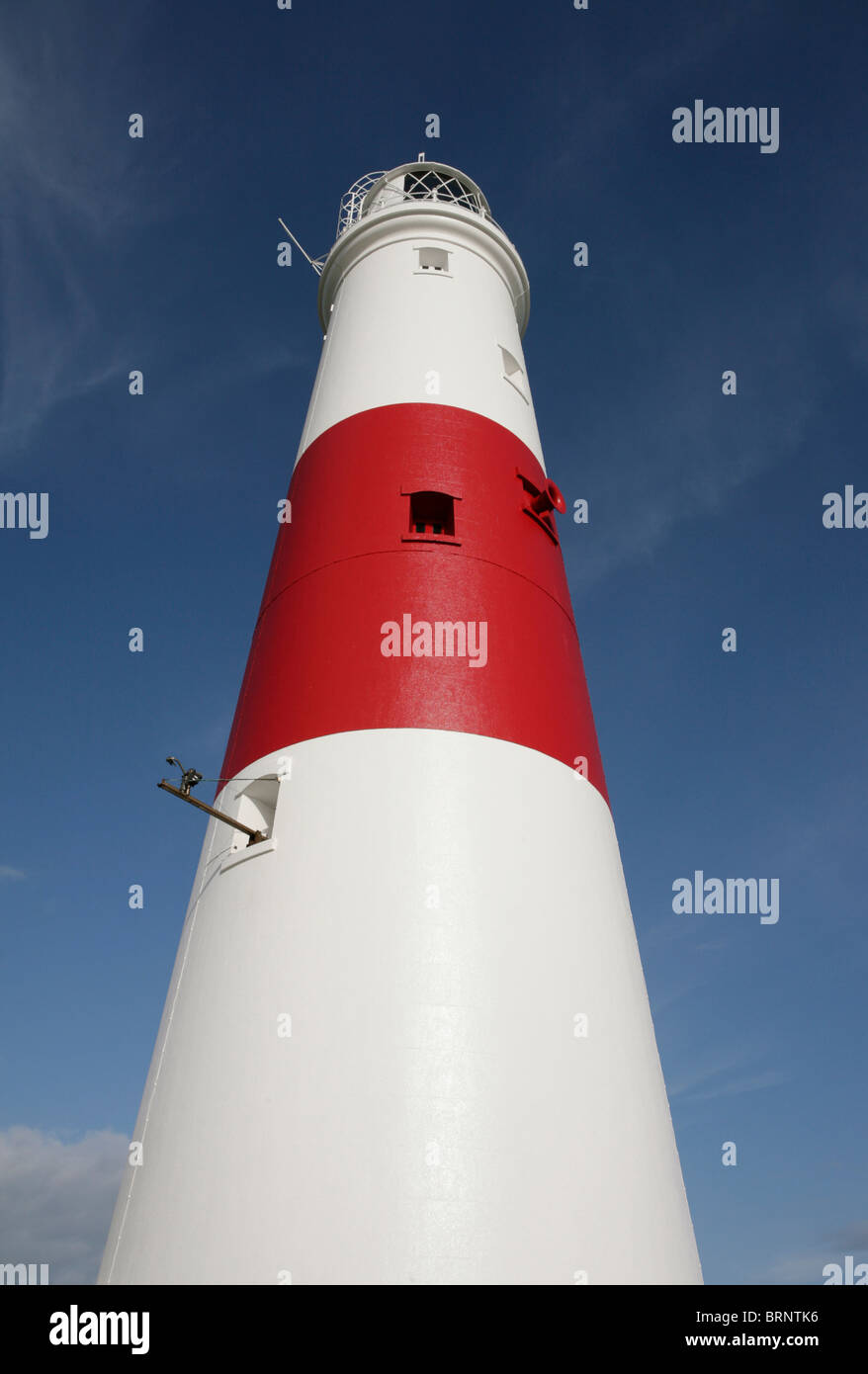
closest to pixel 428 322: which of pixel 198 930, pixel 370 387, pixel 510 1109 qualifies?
pixel 370 387

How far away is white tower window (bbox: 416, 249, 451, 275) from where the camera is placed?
38.4 ft

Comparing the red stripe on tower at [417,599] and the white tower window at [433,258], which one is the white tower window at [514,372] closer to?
the red stripe on tower at [417,599]

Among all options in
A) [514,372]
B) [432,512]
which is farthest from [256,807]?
[514,372]

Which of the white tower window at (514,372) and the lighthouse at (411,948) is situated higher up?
the white tower window at (514,372)

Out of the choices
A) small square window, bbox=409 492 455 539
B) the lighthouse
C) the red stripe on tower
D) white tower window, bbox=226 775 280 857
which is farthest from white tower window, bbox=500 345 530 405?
white tower window, bbox=226 775 280 857

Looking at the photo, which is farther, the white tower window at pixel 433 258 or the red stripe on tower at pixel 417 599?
the white tower window at pixel 433 258

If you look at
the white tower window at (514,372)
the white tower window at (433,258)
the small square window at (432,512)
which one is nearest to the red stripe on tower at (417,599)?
the small square window at (432,512)

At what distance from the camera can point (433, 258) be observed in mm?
11805

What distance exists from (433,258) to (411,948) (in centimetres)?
905

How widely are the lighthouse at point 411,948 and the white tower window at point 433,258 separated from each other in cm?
317

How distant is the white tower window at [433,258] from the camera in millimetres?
11719

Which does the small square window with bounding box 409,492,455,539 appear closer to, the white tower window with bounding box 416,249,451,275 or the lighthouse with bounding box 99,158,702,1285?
the lighthouse with bounding box 99,158,702,1285

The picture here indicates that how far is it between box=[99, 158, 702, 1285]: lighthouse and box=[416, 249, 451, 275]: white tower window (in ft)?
10.4
